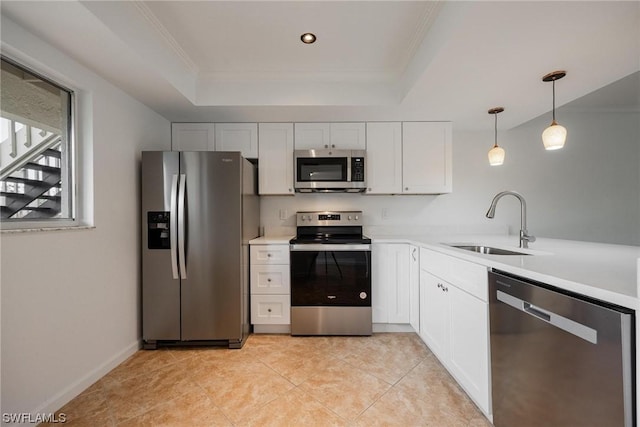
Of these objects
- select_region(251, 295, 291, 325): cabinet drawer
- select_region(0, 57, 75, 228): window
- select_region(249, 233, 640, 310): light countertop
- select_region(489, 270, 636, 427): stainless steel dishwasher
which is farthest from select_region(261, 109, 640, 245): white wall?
select_region(489, 270, 636, 427): stainless steel dishwasher

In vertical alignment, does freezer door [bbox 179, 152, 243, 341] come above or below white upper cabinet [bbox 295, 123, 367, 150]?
below

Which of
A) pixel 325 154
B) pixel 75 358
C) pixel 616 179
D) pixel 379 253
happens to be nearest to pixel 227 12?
pixel 325 154

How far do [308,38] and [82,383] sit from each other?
2.77 meters

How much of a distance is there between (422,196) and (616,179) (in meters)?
2.21

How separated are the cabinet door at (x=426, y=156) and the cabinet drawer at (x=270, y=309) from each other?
172 cm

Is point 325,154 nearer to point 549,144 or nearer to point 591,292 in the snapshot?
point 549,144

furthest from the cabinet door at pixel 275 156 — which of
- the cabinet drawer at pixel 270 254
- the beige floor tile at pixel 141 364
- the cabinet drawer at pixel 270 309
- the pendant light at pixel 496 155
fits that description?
the pendant light at pixel 496 155

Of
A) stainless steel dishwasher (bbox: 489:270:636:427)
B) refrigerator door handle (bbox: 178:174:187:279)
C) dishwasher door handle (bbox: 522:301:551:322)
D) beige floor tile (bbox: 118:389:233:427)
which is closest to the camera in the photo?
stainless steel dishwasher (bbox: 489:270:636:427)

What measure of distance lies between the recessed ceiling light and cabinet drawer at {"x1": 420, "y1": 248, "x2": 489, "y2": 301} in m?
1.81

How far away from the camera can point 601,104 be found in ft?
9.41

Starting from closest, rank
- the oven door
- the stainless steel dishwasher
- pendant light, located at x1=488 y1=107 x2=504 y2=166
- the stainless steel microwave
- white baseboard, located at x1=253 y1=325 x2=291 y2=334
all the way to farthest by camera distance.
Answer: the stainless steel dishwasher
pendant light, located at x1=488 y1=107 x2=504 y2=166
the oven door
white baseboard, located at x1=253 y1=325 x2=291 y2=334
the stainless steel microwave

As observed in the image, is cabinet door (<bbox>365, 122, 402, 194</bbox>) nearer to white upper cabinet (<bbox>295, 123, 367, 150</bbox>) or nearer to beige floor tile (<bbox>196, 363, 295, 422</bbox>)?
white upper cabinet (<bbox>295, 123, 367, 150</bbox>)

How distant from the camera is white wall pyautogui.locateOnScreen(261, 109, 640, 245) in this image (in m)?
3.04

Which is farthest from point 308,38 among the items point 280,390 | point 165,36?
point 280,390
